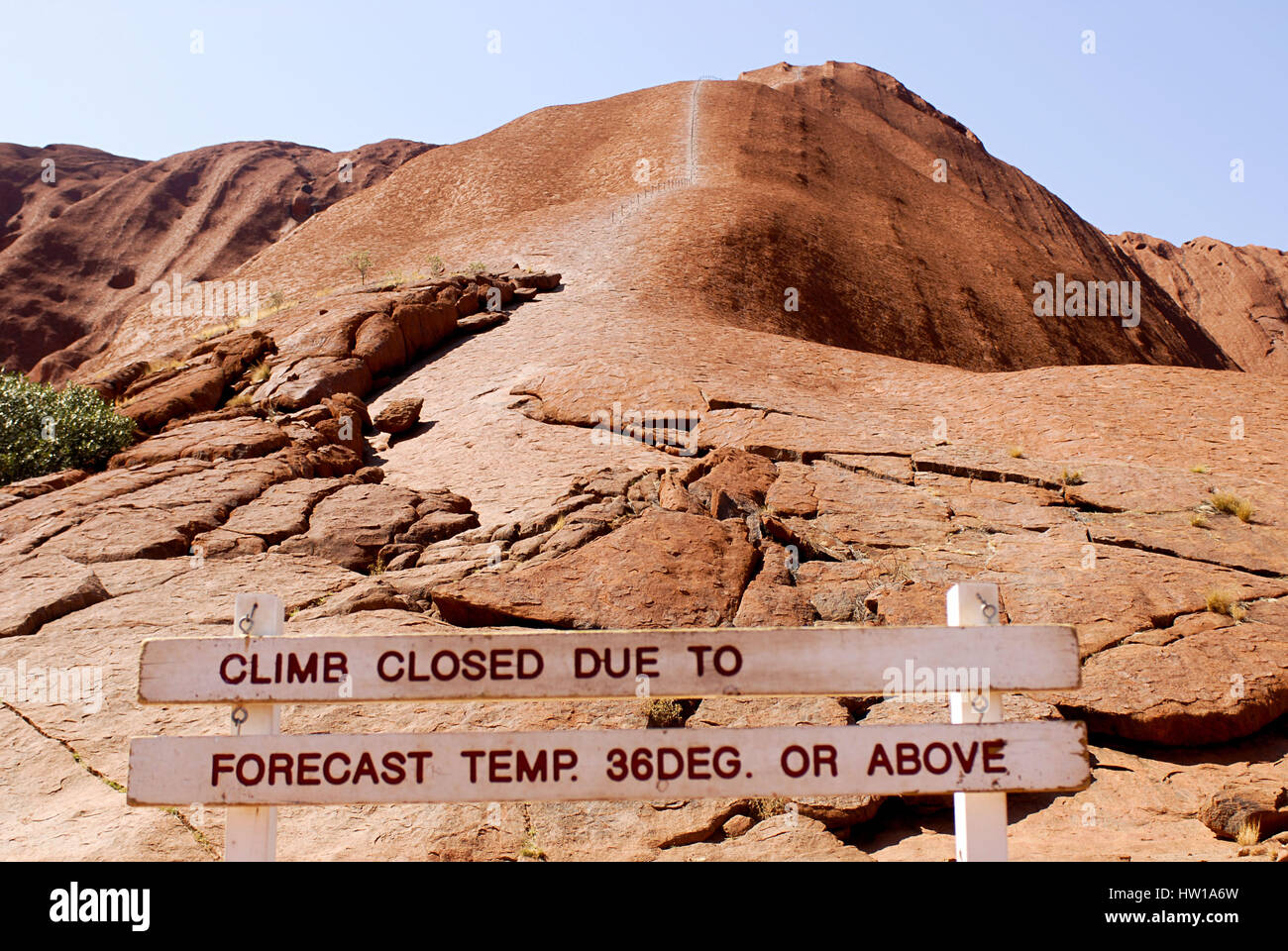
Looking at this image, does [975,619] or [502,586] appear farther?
[502,586]

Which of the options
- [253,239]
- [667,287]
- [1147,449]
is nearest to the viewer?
[1147,449]

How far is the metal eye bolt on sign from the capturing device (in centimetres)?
397

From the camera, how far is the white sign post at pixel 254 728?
402 cm

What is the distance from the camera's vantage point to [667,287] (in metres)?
26.2

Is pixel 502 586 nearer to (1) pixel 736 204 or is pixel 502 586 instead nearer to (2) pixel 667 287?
(2) pixel 667 287

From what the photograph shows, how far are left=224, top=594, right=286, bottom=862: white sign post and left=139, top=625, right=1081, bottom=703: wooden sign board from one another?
0.32ft

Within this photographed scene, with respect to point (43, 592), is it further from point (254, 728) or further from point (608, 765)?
point (608, 765)

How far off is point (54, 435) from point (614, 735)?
13723 millimetres

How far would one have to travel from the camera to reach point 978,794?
4.07 meters

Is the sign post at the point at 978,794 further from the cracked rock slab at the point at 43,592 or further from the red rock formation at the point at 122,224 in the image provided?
the red rock formation at the point at 122,224

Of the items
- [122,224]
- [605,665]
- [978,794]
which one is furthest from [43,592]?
[122,224]

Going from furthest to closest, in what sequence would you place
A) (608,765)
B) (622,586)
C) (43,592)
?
(43,592)
(622,586)
(608,765)
